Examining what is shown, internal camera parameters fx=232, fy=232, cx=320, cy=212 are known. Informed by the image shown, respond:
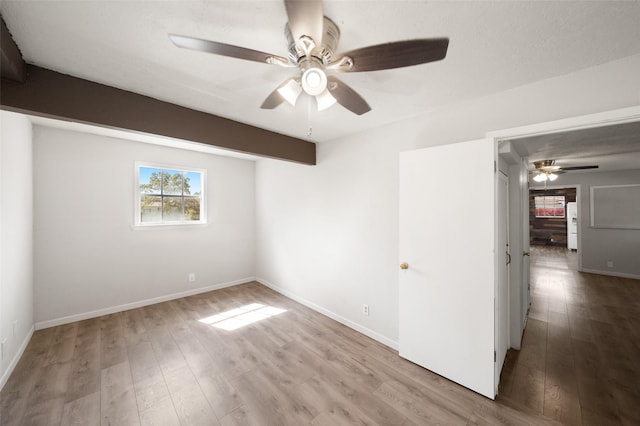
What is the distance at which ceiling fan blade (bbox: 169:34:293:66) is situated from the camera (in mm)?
967

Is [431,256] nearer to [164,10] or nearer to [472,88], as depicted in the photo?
[472,88]

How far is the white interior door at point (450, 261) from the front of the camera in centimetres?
183

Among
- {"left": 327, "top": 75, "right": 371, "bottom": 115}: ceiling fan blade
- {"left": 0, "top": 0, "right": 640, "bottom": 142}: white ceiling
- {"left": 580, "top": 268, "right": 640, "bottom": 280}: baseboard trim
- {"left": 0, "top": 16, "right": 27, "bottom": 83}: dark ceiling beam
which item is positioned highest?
{"left": 0, "top": 0, "right": 640, "bottom": 142}: white ceiling

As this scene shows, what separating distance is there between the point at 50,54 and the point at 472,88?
2.94 metres

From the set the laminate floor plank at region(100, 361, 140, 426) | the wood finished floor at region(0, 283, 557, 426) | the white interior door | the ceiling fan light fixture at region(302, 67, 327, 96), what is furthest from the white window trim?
the ceiling fan light fixture at region(302, 67, 327, 96)

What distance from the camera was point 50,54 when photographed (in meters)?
1.46

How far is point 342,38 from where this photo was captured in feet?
4.26

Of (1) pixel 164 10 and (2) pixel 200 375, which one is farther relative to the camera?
(2) pixel 200 375

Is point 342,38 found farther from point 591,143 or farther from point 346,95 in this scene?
point 591,143

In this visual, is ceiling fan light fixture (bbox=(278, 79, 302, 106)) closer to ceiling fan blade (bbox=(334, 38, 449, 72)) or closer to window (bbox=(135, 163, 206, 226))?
ceiling fan blade (bbox=(334, 38, 449, 72))

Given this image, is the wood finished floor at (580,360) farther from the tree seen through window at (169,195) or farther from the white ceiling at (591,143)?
the tree seen through window at (169,195)

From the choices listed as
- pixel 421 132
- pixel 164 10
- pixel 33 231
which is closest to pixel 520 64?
pixel 421 132

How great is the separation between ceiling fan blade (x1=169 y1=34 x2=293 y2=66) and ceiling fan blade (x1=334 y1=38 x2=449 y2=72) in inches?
13.5

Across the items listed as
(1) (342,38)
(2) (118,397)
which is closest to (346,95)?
(1) (342,38)
